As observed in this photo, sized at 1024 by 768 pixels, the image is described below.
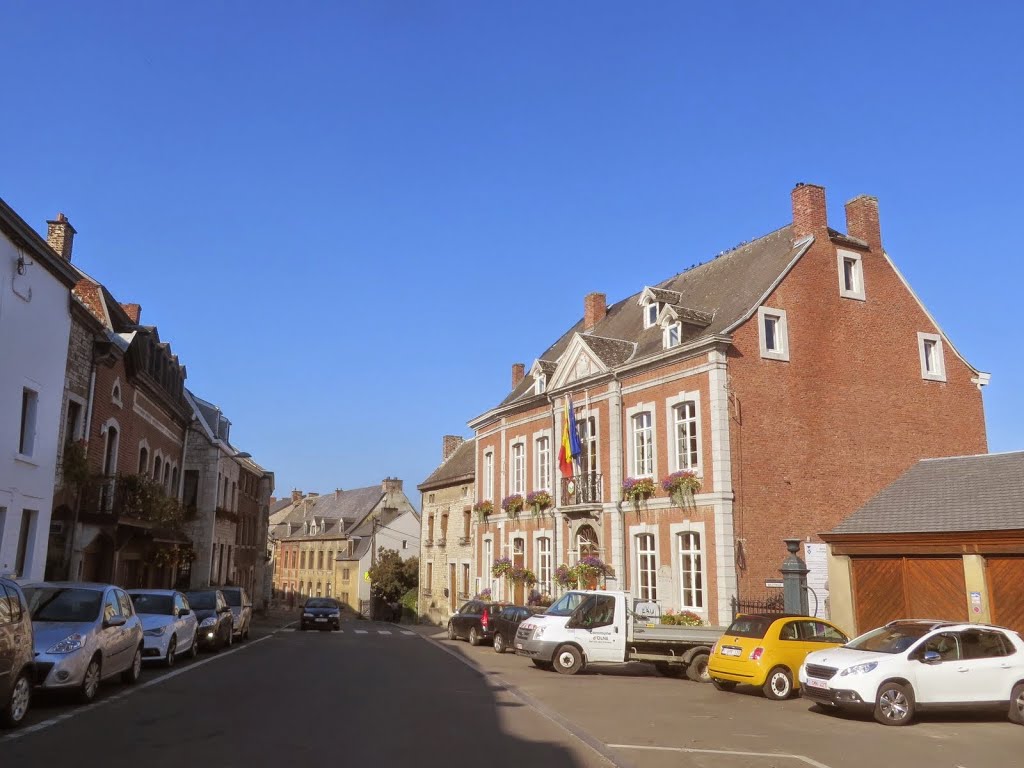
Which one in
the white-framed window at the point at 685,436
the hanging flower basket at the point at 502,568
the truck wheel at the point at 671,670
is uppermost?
the white-framed window at the point at 685,436

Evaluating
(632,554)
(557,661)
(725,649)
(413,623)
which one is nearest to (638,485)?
(632,554)

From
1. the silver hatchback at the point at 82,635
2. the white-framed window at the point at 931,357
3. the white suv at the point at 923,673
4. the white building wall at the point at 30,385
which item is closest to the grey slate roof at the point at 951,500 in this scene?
the white-framed window at the point at 931,357

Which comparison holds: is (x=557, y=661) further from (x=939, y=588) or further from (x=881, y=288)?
(x=881, y=288)

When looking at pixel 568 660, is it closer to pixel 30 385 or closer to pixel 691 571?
pixel 691 571

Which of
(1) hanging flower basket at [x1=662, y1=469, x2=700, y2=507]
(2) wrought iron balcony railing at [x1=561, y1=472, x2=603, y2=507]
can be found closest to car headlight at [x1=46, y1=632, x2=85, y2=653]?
(1) hanging flower basket at [x1=662, y1=469, x2=700, y2=507]

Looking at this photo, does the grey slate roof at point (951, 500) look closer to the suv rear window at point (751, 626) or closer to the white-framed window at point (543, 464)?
the suv rear window at point (751, 626)

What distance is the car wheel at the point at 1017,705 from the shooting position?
1215 cm

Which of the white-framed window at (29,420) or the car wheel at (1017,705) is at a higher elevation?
the white-framed window at (29,420)

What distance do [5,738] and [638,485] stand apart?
19.2m

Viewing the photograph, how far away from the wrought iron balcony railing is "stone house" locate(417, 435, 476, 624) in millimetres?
10707

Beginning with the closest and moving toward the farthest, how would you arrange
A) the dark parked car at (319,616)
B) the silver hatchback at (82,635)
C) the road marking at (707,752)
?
the road marking at (707,752), the silver hatchback at (82,635), the dark parked car at (319,616)

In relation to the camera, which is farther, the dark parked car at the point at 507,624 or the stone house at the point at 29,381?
the dark parked car at the point at 507,624

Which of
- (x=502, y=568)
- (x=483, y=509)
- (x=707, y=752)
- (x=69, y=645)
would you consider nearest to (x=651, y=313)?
(x=502, y=568)

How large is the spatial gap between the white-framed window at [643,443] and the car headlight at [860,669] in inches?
544
